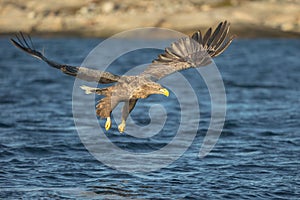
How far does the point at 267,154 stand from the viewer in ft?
57.9

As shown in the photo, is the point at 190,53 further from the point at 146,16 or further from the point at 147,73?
the point at 146,16

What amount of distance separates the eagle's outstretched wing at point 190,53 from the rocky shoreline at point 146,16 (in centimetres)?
3135

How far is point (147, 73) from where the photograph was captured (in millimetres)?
14484

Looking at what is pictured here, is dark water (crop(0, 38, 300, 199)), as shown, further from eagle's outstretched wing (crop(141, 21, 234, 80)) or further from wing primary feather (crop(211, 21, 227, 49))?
wing primary feather (crop(211, 21, 227, 49))

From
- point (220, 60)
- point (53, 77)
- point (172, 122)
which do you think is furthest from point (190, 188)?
point (220, 60)

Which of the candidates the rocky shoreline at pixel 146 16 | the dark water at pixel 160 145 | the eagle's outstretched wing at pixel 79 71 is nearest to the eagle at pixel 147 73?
the eagle's outstretched wing at pixel 79 71

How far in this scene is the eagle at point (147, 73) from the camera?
42.6 ft

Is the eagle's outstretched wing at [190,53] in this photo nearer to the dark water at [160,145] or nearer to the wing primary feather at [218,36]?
the wing primary feather at [218,36]

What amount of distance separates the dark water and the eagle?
5.56 ft

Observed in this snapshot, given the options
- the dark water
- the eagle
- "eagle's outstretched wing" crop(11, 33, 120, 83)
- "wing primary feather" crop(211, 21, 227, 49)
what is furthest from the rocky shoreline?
"eagle's outstretched wing" crop(11, 33, 120, 83)

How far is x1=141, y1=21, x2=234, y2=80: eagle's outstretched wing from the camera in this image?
14422mm

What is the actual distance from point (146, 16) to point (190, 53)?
3491 centimetres

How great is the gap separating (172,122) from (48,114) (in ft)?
12.7

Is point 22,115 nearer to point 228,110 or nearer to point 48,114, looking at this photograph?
point 48,114
